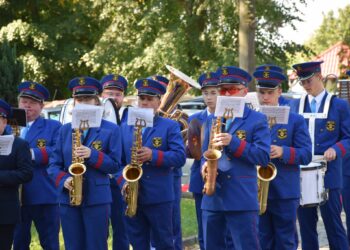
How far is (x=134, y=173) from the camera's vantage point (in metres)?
7.94

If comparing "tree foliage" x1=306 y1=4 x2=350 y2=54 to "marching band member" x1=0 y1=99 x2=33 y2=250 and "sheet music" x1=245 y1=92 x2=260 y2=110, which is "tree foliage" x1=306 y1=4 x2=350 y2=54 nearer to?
"sheet music" x1=245 y1=92 x2=260 y2=110

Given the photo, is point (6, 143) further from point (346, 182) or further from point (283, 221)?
point (346, 182)

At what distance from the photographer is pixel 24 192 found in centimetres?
864

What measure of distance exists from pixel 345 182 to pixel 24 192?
3719mm

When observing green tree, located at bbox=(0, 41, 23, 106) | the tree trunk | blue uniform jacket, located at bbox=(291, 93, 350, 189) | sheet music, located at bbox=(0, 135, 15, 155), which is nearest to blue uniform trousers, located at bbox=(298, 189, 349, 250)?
blue uniform jacket, located at bbox=(291, 93, 350, 189)

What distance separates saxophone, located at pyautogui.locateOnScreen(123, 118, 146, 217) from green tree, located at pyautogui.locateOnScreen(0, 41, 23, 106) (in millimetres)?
9798

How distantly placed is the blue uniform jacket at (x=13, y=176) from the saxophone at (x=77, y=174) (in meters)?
0.55

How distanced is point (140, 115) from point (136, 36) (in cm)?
2212

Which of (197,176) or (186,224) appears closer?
(197,176)

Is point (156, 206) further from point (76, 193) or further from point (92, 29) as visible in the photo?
point (92, 29)

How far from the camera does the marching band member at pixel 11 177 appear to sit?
758 centimetres

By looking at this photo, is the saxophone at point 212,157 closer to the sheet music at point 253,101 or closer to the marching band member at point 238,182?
the marching band member at point 238,182

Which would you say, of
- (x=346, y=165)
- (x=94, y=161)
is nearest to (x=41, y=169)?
(x=94, y=161)

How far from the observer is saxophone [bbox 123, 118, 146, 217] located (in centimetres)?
790
